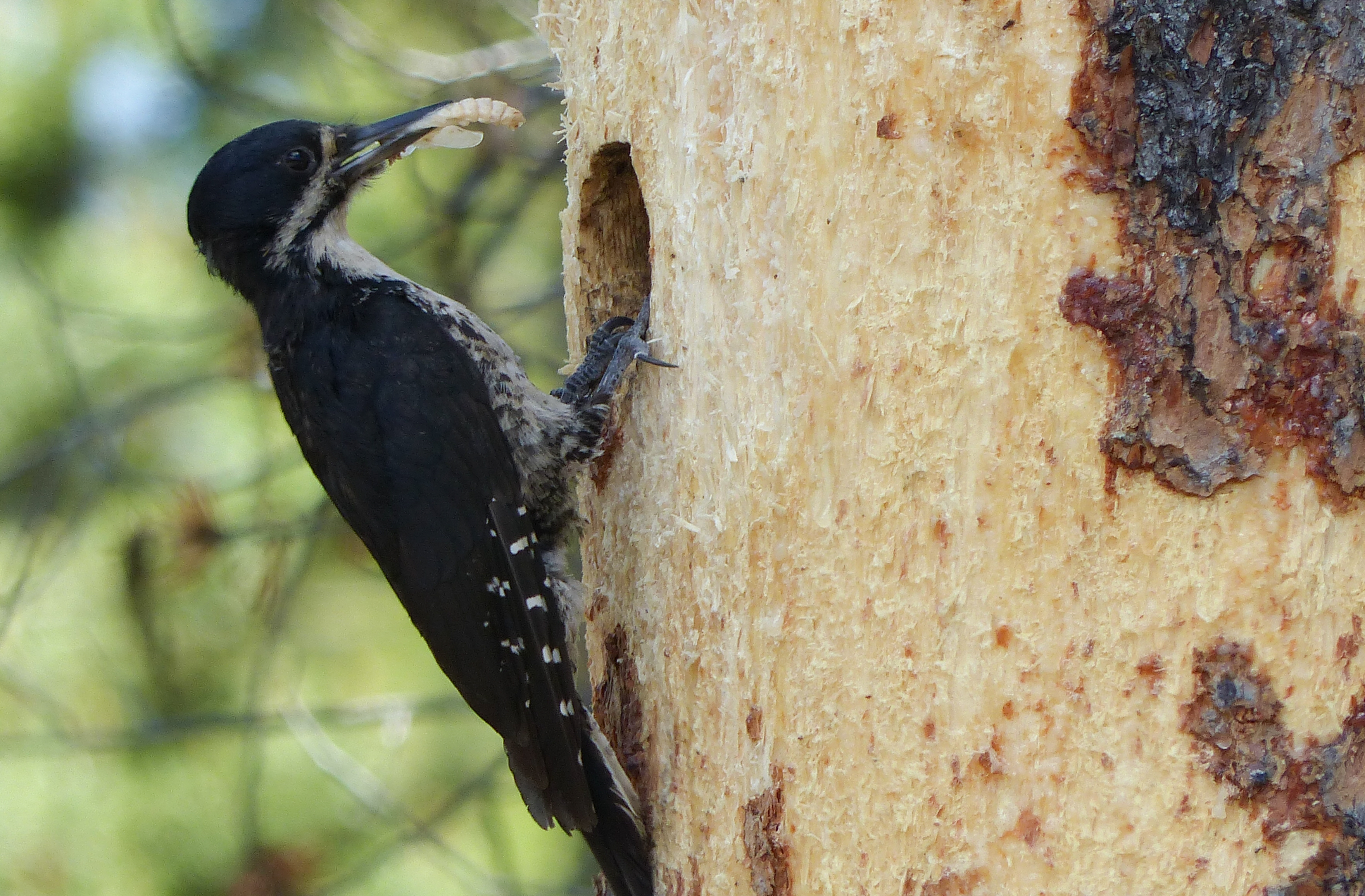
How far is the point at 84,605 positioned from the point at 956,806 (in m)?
2.71

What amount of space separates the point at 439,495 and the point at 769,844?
0.90 metres

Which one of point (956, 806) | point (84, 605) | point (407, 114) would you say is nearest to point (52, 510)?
point (84, 605)

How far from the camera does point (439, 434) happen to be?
7.58 feet

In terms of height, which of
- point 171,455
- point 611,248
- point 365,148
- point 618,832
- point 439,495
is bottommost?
point 618,832

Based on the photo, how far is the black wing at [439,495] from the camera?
218 cm

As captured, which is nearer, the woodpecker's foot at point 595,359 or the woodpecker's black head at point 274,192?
the woodpecker's foot at point 595,359

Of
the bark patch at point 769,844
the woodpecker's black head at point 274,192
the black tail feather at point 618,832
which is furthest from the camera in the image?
the woodpecker's black head at point 274,192

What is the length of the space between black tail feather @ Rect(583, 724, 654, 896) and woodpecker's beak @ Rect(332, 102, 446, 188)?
126cm

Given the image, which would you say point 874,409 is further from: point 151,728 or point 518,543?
point 151,728

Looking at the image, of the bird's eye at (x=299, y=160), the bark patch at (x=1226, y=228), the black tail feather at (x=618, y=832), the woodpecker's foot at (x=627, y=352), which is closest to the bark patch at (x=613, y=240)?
the woodpecker's foot at (x=627, y=352)

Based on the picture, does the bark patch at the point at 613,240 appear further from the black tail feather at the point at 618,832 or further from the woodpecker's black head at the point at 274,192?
the black tail feather at the point at 618,832

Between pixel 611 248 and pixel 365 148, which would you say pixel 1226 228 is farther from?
pixel 365 148

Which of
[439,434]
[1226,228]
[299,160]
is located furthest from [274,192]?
[1226,228]

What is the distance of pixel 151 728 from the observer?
3379mm
